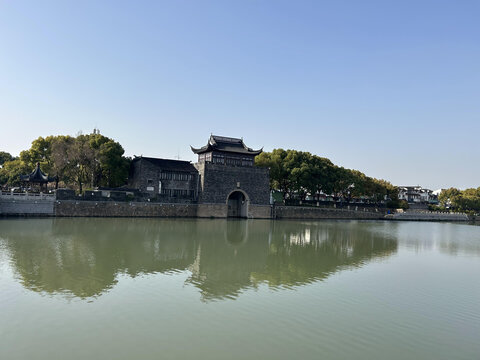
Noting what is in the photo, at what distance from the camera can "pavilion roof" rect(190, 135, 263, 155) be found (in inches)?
1766

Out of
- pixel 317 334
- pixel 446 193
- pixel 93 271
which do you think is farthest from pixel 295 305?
pixel 446 193

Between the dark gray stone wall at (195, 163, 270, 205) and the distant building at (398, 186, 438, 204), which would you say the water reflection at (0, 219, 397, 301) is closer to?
the dark gray stone wall at (195, 163, 270, 205)

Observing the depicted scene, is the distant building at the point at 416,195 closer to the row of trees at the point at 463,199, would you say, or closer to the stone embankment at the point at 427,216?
the row of trees at the point at 463,199

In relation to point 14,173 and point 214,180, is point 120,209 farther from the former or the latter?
point 14,173

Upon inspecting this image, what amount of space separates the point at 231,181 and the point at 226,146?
5.17 meters

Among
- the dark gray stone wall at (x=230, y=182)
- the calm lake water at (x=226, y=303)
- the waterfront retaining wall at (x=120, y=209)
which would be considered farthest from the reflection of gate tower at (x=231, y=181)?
the calm lake water at (x=226, y=303)

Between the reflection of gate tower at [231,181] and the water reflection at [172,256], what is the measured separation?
15.5m

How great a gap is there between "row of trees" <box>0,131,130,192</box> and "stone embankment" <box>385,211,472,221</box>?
4164 centimetres

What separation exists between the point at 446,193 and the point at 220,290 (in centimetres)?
7310

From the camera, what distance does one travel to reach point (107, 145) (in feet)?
132

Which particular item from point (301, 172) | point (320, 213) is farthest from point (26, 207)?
point (320, 213)

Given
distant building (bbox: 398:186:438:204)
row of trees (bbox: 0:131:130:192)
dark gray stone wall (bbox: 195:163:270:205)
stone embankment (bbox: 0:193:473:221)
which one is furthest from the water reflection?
distant building (bbox: 398:186:438:204)

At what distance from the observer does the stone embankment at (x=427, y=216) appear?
5800 cm

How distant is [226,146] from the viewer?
46031mm
